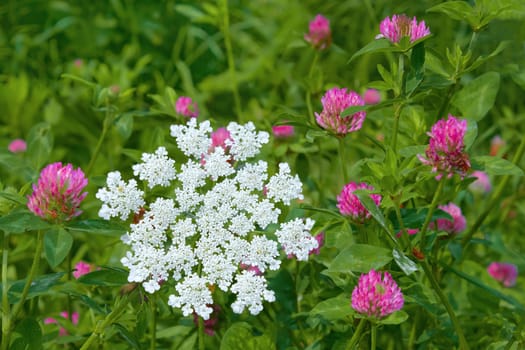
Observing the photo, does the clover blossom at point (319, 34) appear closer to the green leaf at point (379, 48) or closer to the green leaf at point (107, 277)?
the green leaf at point (379, 48)

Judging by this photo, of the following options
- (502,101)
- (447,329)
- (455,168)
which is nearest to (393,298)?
(455,168)

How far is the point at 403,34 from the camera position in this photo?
120 centimetres

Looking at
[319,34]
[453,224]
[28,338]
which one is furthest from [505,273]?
[28,338]

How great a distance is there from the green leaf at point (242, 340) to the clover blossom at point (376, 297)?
217 millimetres

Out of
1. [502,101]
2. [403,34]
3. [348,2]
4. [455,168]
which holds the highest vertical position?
[348,2]

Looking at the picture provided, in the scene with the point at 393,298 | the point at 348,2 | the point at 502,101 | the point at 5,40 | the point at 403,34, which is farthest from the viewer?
the point at 348,2

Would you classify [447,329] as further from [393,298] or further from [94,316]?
[94,316]

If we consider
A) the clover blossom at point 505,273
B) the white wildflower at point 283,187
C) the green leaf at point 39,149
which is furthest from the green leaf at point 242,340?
the clover blossom at point 505,273

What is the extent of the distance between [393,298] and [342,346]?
23 centimetres

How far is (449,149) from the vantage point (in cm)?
109

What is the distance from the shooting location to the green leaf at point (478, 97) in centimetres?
138

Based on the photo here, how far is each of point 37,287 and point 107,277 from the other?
5.1 inches

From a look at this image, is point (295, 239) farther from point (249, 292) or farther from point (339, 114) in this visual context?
point (339, 114)

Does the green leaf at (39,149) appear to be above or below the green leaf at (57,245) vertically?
above
